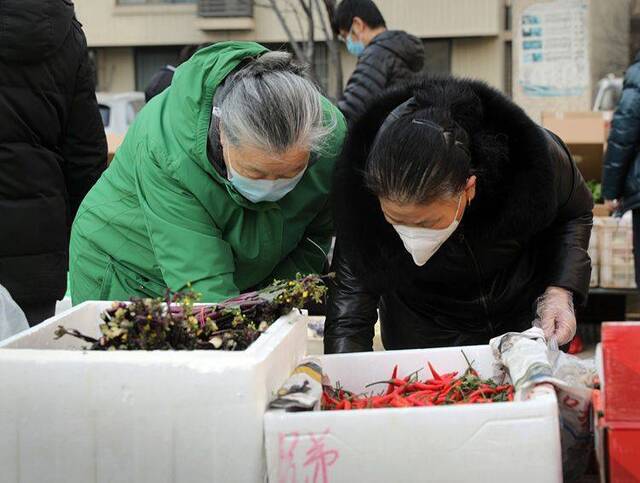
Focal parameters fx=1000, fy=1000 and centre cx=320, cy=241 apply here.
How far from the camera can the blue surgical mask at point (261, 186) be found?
211cm

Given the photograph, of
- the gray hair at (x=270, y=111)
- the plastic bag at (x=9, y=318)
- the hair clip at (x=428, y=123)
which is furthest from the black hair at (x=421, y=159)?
the plastic bag at (x=9, y=318)

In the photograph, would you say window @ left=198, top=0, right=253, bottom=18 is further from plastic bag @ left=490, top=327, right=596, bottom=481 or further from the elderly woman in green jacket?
plastic bag @ left=490, top=327, right=596, bottom=481

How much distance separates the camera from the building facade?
49.7 feet

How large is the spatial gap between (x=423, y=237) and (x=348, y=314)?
40 cm

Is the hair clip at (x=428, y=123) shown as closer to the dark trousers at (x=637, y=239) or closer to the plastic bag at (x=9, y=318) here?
the plastic bag at (x=9, y=318)

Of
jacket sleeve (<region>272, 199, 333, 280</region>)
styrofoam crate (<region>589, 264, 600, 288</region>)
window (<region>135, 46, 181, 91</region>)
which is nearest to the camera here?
jacket sleeve (<region>272, 199, 333, 280</region>)

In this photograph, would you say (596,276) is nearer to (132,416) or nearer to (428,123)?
(428,123)

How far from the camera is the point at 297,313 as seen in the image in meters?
1.79

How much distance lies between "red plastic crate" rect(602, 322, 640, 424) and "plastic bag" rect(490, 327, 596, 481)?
87 mm

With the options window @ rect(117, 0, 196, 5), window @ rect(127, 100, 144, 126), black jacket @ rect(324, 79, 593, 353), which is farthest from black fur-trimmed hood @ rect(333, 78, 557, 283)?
window @ rect(117, 0, 196, 5)

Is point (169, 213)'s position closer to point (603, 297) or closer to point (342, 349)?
point (342, 349)

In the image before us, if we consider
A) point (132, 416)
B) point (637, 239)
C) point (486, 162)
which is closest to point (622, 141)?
point (637, 239)

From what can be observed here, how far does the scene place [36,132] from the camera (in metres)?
2.86

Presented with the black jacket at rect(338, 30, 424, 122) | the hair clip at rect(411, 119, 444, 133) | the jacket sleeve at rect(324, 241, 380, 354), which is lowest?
the jacket sleeve at rect(324, 241, 380, 354)
